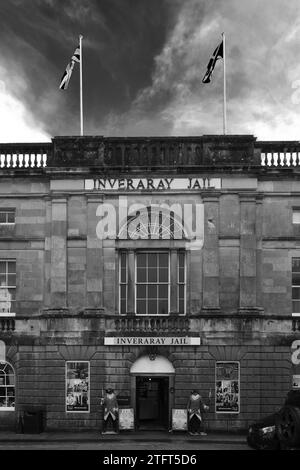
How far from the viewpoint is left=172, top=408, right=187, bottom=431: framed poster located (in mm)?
31188

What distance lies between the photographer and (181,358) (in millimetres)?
32094

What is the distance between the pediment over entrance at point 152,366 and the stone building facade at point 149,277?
43mm

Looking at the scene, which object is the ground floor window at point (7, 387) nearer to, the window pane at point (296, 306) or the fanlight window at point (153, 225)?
the fanlight window at point (153, 225)

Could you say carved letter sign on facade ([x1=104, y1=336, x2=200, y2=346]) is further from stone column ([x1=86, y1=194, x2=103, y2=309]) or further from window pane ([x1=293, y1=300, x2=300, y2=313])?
window pane ([x1=293, y1=300, x2=300, y2=313])

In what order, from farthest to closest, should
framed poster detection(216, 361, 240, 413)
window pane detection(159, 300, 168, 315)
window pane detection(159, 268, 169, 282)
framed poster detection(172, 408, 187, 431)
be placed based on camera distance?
1. window pane detection(159, 268, 169, 282)
2. window pane detection(159, 300, 168, 315)
3. framed poster detection(216, 361, 240, 413)
4. framed poster detection(172, 408, 187, 431)

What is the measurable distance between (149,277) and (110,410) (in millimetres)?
5866

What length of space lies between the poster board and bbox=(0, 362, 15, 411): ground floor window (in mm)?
4806

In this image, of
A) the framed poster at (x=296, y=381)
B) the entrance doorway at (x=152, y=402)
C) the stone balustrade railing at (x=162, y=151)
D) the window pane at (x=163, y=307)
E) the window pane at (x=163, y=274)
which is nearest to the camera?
the framed poster at (x=296, y=381)

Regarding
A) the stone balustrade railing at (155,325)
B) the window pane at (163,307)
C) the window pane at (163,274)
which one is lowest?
the stone balustrade railing at (155,325)

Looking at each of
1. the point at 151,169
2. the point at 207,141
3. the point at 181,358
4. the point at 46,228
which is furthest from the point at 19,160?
the point at 181,358

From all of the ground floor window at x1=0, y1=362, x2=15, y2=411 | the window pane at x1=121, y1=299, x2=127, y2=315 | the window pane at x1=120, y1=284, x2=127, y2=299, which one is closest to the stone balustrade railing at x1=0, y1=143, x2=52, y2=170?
the window pane at x1=120, y1=284, x2=127, y2=299

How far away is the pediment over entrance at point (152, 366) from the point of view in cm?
3206

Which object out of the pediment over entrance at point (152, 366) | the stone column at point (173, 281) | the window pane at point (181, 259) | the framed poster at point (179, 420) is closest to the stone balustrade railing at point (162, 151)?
the window pane at point (181, 259)

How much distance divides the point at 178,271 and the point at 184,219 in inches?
89.7
